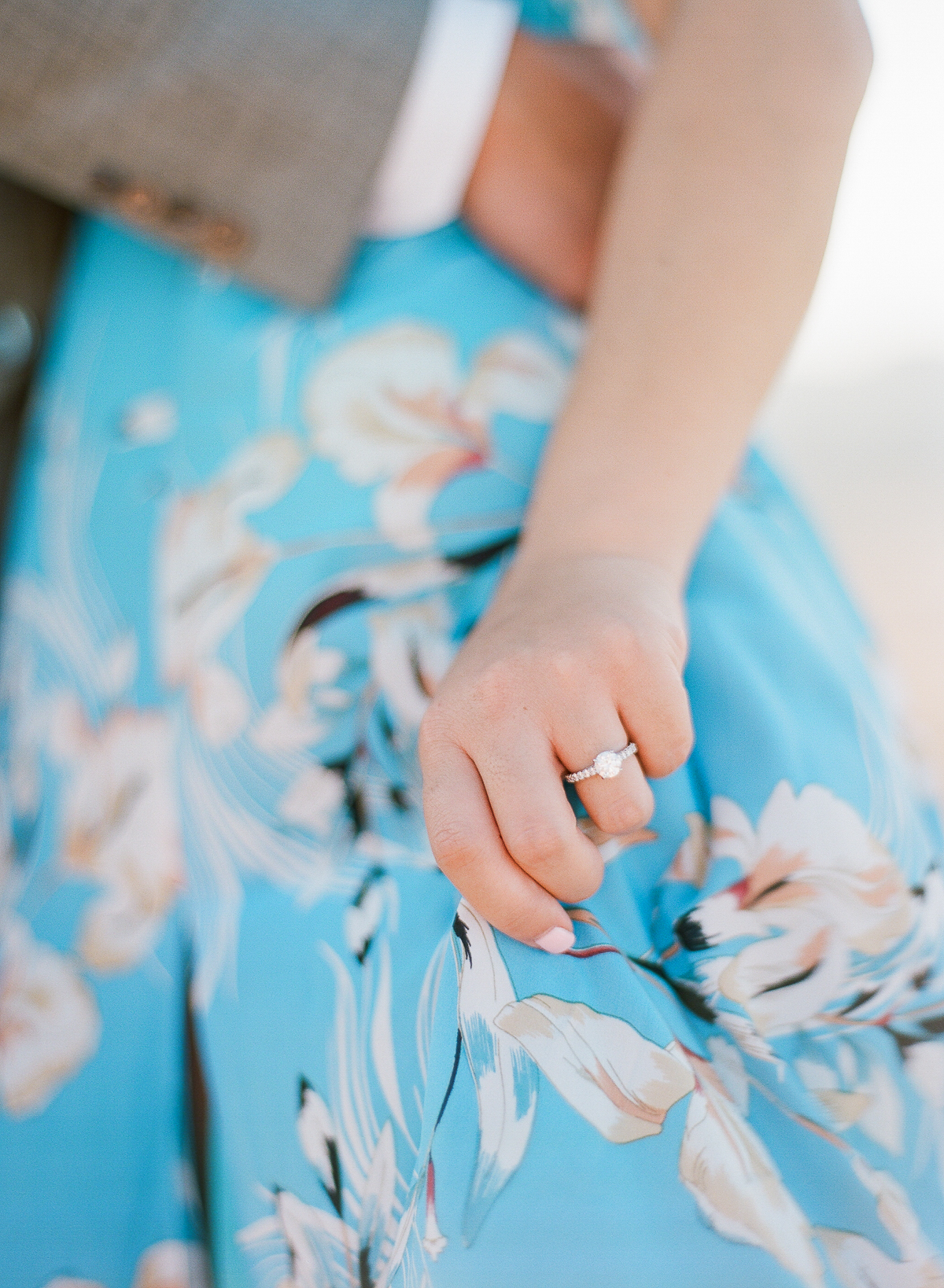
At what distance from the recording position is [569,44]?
53 centimetres

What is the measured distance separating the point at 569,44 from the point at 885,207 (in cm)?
92

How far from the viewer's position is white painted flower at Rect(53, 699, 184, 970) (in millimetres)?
472

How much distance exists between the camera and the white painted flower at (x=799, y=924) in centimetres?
33

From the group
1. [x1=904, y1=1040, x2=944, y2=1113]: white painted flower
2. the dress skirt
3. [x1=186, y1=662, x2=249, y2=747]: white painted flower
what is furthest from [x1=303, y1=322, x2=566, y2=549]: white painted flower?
[x1=904, y1=1040, x2=944, y2=1113]: white painted flower

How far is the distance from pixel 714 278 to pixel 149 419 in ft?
1.30

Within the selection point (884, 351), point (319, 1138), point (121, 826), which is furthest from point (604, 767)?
point (884, 351)

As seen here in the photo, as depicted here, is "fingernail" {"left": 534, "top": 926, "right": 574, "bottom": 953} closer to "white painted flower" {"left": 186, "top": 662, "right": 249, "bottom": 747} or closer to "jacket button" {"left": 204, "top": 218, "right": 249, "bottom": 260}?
"white painted flower" {"left": 186, "top": 662, "right": 249, "bottom": 747}

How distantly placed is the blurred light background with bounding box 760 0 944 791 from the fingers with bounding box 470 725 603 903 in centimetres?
92

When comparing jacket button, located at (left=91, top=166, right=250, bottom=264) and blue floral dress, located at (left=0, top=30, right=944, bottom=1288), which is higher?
jacket button, located at (left=91, top=166, right=250, bottom=264)

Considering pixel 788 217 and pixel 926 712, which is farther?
pixel 926 712

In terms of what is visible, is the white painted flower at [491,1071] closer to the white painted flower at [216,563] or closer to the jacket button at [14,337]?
the white painted flower at [216,563]

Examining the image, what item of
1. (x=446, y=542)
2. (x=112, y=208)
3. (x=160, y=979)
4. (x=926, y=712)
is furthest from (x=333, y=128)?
(x=926, y=712)

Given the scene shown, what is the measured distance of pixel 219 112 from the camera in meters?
0.46

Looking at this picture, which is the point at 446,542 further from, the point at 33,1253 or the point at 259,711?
the point at 33,1253
